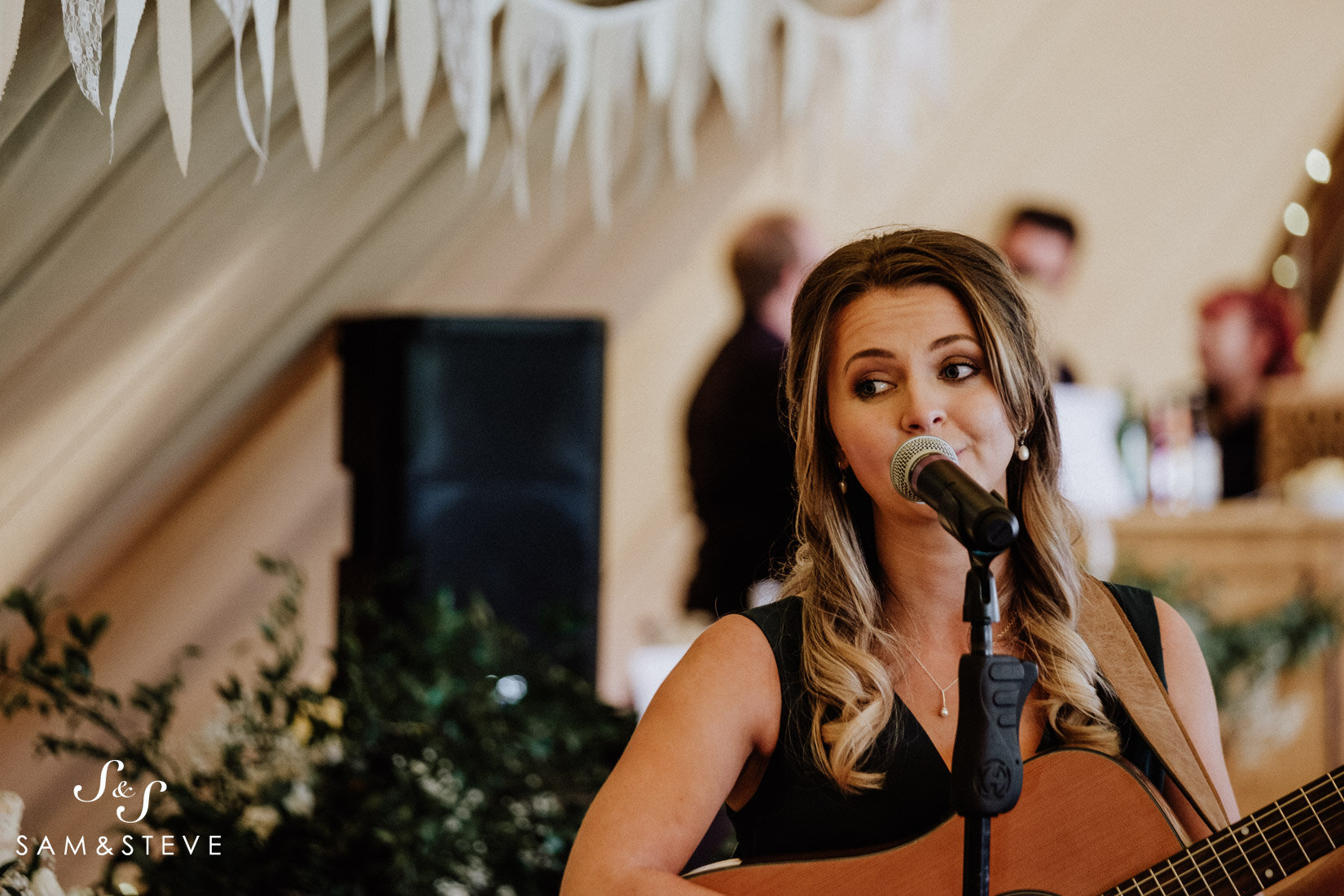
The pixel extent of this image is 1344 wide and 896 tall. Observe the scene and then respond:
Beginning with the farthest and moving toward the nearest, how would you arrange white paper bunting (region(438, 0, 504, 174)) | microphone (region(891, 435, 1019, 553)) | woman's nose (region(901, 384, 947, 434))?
white paper bunting (region(438, 0, 504, 174)) → woman's nose (region(901, 384, 947, 434)) → microphone (region(891, 435, 1019, 553))

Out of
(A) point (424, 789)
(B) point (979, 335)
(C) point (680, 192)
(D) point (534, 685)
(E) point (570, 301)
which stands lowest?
Result: (A) point (424, 789)

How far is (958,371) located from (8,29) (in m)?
1.15

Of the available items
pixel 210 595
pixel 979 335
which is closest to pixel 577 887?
pixel 979 335

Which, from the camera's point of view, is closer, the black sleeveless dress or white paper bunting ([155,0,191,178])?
the black sleeveless dress

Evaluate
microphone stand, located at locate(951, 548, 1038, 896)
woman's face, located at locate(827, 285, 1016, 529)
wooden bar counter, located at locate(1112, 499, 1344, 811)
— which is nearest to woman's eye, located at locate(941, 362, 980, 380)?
woman's face, located at locate(827, 285, 1016, 529)

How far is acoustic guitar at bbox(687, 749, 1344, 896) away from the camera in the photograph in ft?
4.30

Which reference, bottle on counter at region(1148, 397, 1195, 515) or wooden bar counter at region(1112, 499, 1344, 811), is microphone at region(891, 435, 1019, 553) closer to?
wooden bar counter at region(1112, 499, 1344, 811)

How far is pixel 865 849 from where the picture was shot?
4.35 feet

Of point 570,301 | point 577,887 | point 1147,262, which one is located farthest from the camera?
point 1147,262

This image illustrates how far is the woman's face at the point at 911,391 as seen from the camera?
52.2 inches

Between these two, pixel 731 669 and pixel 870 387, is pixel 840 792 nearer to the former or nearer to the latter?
pixel 731 669

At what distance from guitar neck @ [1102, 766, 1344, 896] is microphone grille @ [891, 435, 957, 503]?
0.53 metres

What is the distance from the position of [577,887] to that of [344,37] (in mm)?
1406

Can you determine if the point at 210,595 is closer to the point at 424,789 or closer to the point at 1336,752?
the point at 424,789
